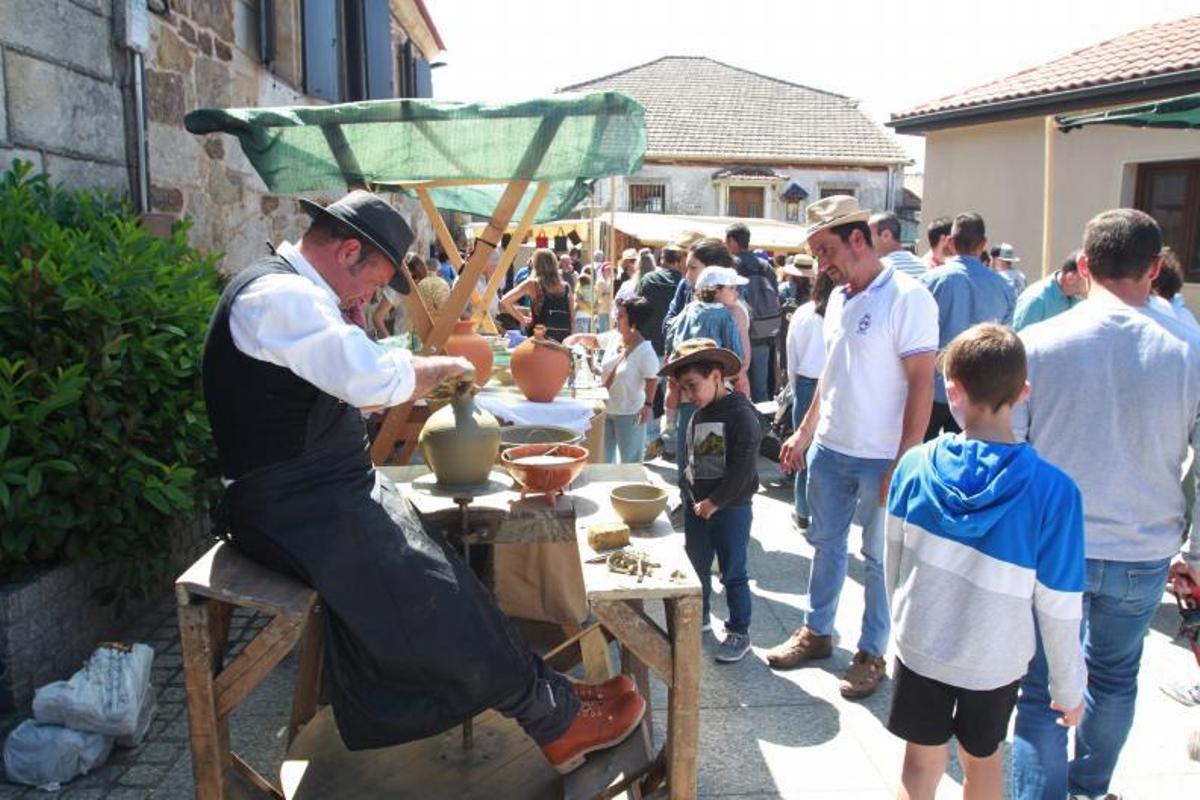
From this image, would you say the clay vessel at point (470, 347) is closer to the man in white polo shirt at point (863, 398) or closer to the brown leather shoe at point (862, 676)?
the man in white polo shirt at point (863, 398)

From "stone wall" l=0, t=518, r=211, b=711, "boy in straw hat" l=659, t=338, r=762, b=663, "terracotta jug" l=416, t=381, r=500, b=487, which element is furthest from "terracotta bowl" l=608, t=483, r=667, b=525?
"stone wall" l=0, t=518, r=211, b=711

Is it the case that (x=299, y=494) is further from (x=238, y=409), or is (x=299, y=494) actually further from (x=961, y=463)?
(x=961, y=463)

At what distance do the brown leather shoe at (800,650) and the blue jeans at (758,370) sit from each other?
12.5ft

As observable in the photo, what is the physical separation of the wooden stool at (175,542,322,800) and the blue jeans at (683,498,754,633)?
195cm

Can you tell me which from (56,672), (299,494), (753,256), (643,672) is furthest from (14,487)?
(753,256)

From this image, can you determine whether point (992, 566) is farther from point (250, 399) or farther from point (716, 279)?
point (716, 279)

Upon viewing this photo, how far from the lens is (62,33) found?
4.51m

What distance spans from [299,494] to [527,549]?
1849 millimetres

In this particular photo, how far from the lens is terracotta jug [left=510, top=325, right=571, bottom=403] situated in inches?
184

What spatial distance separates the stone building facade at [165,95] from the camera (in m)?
4.32

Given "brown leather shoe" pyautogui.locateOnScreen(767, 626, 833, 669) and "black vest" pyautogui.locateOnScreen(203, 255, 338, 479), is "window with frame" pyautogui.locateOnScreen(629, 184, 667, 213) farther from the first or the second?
"black vest" pyautogui.locateOnScreen(203, 255, 338, 479)

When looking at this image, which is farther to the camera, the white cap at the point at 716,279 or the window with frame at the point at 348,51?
the window with frame at the point at 348,51

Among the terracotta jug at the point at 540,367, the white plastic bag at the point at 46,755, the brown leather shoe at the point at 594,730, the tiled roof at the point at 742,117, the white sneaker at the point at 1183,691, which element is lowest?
the white sneaker at the point at 1183,691

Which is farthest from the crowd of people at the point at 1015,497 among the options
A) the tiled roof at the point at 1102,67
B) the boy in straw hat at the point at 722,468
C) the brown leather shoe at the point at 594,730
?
the tiled roof at the point at 1102,67
